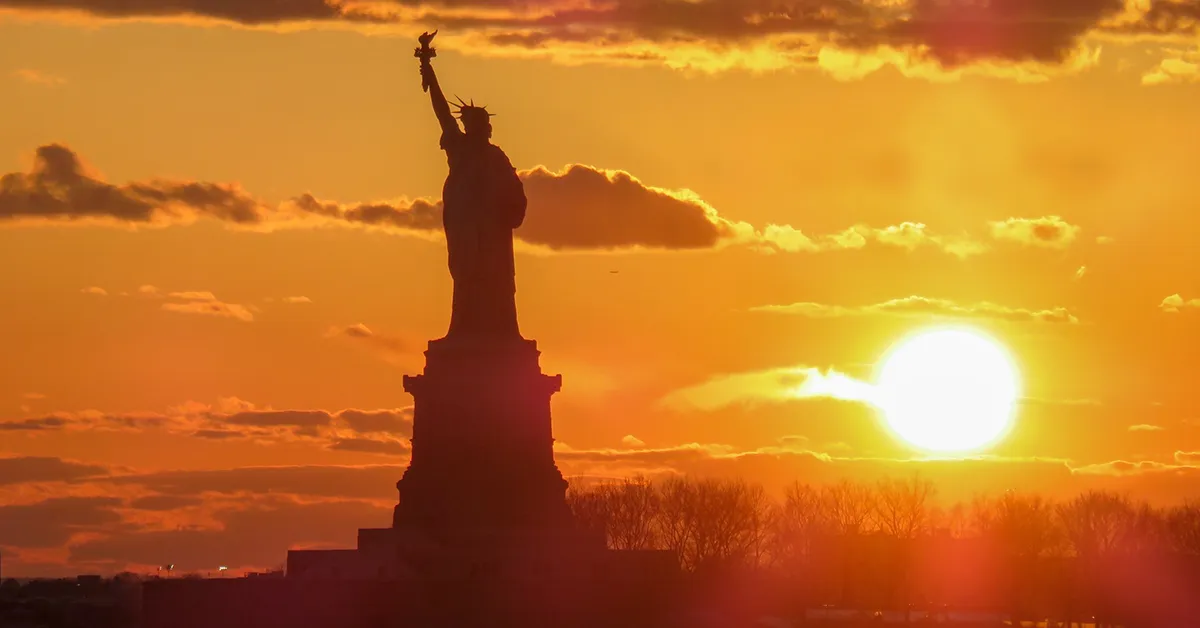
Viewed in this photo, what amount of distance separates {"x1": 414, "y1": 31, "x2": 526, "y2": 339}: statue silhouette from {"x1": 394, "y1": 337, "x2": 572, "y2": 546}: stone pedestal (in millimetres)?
1171

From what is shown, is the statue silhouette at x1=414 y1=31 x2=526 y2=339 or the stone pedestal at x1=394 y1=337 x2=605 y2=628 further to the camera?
the statue silhouette at x1=414 y1=31 x2=526 y2=339

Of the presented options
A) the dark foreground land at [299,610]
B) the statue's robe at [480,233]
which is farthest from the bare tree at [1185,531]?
the statue's robe at [480,233]

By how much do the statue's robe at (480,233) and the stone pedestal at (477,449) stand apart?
3.53 ft

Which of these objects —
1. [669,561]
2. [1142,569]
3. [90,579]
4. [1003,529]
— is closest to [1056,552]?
[1003,529]

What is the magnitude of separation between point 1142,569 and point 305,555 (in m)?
57.9

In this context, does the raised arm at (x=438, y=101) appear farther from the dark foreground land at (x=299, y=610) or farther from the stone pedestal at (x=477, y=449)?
the dark foreground land at (x=299, y=610)

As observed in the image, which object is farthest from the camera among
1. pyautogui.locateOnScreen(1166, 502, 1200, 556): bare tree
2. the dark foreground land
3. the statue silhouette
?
pyautogui.locateOnScreen(1166, 502, 1200, 556): bare tree

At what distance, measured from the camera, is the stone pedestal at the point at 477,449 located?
70.9 metres

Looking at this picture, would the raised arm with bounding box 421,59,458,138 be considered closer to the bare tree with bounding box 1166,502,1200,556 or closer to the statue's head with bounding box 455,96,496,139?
the statue's head with bounding box 455,96,496,139

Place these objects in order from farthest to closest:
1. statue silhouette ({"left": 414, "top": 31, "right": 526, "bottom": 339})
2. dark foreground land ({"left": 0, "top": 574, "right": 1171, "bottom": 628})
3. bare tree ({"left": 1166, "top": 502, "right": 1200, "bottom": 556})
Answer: bare tree ({"left": 1166, "top": 502, "right": 1200, "bottom": 556}), statue silhouette ({"left": 414, "top": 31, "right": 526, "bottom": 339}), dark foreground land ({"left": 0, "top": 574, "right": 1171, "bottom": 628})

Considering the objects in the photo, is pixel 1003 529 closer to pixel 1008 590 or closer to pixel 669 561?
pixel 1008 590

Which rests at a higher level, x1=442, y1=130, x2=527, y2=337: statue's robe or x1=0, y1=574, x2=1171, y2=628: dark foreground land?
x1=442, y1=130, x2=527, y2=337: statue's robe

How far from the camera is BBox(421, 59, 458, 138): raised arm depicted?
73250mm

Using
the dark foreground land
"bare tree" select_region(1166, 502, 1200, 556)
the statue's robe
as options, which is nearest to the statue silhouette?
the statue's robe
